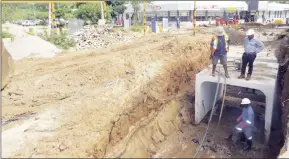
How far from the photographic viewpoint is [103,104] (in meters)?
7.58

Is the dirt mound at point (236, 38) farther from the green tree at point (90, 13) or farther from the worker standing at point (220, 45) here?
the green tree at point (90, 13)

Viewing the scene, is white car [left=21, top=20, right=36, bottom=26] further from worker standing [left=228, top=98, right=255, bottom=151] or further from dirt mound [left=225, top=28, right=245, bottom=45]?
worker standing [left=228, top=98, right=255, bottom=151]

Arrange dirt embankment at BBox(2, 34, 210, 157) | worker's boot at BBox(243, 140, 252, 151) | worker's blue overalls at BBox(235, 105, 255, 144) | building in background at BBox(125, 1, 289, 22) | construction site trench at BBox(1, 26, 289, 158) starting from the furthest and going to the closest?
1. building in background at BBox(125, 1, 289, 22)
2. worker's boot at BBox(243, 140, 252, 151)
3. worker's blue overalls at BBox(235, 105, 255, 144)
4. construction site trench at BBox(1, 26, 289, 158)
5. dirt embankment at BBox(2, 34, 210, 157)

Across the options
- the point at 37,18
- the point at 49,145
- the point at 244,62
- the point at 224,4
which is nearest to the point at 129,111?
the point at 49,145

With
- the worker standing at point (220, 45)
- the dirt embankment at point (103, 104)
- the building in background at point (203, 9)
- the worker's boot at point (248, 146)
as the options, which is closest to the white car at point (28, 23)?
the building in background at point (203, 9)

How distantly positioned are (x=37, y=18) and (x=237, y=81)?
4835cm

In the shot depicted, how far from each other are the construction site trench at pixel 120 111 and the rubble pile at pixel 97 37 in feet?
29.2

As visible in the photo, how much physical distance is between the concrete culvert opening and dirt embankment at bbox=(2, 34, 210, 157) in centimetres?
106

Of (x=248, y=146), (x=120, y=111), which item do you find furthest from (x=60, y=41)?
(x=248, y=146)

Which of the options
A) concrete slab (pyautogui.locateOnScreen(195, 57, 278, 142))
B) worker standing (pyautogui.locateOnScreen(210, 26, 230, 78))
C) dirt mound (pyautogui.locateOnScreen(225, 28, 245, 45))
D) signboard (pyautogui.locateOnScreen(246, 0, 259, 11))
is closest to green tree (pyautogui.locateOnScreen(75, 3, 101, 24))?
dirt mound (pyautogui.locateOnScreen(225, 28, 245, 45))

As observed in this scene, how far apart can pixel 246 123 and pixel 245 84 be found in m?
1.43

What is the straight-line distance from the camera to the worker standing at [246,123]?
7.33 metres

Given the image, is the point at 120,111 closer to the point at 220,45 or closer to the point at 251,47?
the point at 220,45

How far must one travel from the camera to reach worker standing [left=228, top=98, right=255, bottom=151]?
7332 mm
